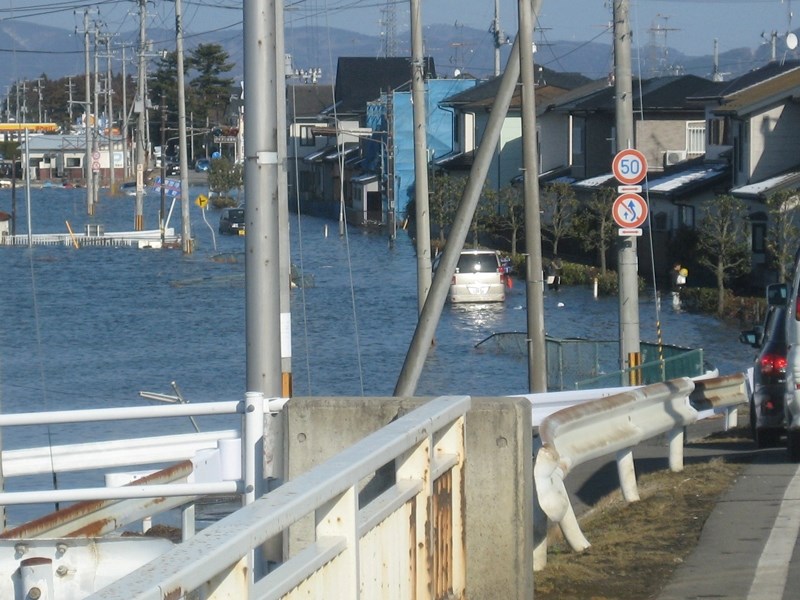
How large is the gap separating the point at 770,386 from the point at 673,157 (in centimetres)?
3446

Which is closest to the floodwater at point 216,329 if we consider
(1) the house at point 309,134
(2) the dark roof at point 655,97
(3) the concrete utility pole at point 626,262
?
(3) the concrete utility pole at point 626,262

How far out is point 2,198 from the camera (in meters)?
88.6

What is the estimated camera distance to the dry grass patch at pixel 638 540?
6160mm

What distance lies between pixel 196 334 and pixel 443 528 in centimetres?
2679

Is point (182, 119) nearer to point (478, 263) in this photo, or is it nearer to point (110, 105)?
point (478, 263)

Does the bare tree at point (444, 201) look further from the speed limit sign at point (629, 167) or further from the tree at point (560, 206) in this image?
the speed limit sign at point (629, 167)

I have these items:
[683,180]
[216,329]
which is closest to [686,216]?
[683,180]

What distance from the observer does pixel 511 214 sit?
45.4 metres

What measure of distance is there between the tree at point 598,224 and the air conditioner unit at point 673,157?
3956 mm

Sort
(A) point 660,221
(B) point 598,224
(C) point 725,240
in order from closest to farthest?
(C) point 725,240 < (A) point 660,221 < (B) point 598,224

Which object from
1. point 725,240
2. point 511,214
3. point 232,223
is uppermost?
point 232,223

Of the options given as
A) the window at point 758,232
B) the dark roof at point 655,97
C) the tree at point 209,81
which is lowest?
the window at point 758,232

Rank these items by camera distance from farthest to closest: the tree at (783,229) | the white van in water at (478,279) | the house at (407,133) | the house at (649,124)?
the house at (407,133) < the house at (649,124) < the white van in water at (478,279) < the tree at (783,229)

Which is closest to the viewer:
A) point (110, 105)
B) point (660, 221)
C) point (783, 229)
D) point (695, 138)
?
point (783, 229)
